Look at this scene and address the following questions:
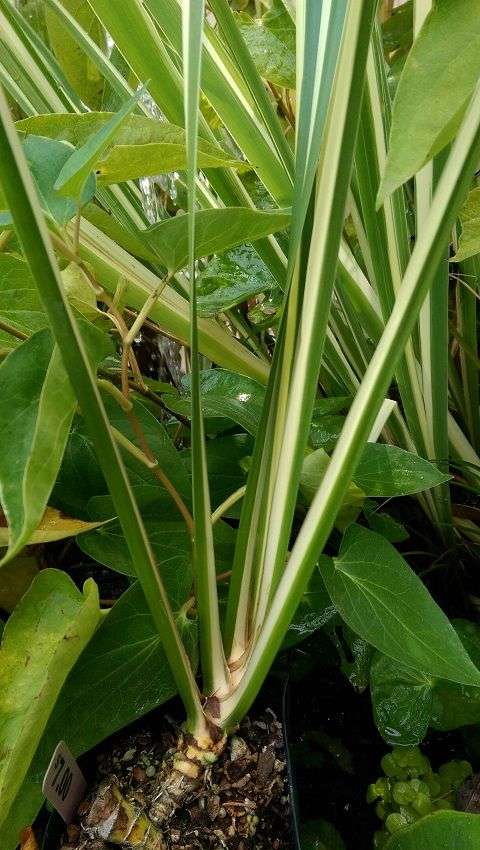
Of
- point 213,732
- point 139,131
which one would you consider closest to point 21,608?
point 213,732

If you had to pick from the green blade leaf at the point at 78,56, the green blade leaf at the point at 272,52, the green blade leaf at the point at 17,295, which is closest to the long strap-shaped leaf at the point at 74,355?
the green blade leaf at the point at 17,295

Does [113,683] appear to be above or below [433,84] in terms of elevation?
below

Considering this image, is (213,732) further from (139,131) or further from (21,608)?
(139,131)

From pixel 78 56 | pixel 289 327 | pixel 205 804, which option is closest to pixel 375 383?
pixel 289 327

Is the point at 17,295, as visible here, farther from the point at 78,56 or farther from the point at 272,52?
the point at 78,56

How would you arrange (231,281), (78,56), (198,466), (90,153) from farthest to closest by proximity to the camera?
(78,56), (231,281), (198,466), (90,153)

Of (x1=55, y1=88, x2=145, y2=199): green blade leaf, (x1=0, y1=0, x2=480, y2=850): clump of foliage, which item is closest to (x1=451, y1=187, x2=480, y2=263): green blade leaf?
(x1=0, y1=0, x2=480, y2=850): clump of foliage

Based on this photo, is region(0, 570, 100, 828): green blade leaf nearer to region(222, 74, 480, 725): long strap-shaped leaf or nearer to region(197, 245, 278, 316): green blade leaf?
region(222, 74, 480, 725): long strap-shaped leaf
